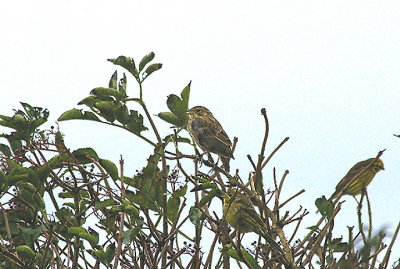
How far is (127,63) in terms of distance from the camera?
2939 millimetres

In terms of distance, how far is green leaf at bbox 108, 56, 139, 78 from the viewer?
294 cm

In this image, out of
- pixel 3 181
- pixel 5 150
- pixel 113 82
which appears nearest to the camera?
pixel 3 181

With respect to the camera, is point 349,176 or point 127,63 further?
point 349,176

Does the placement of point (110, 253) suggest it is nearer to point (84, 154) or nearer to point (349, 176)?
point (84, 154)

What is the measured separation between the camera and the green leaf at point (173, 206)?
2.66 meters

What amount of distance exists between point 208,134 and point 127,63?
7.31ft

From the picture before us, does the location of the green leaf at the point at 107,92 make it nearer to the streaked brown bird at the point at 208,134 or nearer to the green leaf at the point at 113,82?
the green leaf at the point at 113,82

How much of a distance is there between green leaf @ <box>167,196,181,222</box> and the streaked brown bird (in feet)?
6.23

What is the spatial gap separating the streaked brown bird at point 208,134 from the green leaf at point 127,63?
5.75 feet

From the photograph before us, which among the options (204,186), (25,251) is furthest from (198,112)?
(25,251)

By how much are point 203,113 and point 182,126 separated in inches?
106

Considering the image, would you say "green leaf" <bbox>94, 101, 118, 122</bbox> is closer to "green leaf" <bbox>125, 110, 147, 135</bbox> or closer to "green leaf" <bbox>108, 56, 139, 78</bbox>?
"green leaf" <bbox>125, 110, 147, 135</bbox>

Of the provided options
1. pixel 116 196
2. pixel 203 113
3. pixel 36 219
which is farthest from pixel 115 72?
pixel 203 113

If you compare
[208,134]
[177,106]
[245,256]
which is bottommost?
[245,256]
